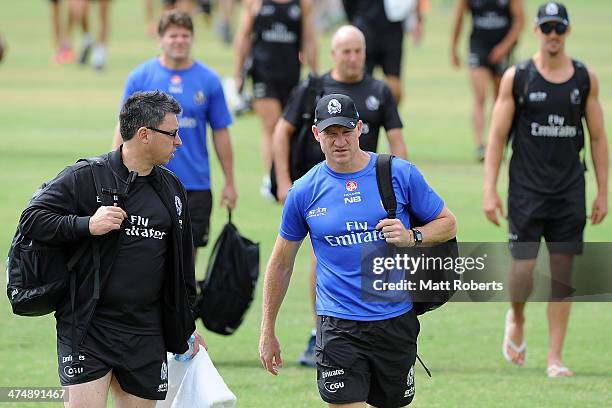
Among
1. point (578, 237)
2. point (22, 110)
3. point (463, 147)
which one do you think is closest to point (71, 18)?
point (22, 110)

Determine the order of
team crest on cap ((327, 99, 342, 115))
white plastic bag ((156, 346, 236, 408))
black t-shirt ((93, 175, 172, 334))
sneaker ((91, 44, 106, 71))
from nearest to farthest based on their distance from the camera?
black t-shirt ((93, 175, 172, 334)), team crest on cap ((327, 99, 342, 115)), white plastic bag ((156, 346, 236, 408)), sneaker ((91, 44, 106, 71))

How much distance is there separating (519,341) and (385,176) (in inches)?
149

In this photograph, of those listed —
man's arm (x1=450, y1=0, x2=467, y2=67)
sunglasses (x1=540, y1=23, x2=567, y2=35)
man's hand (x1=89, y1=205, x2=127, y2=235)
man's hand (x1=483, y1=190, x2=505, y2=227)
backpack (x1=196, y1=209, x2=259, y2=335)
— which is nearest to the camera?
man's hand (x1=89, y1=205, x2=127, y2=235)

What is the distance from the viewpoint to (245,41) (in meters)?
17.2

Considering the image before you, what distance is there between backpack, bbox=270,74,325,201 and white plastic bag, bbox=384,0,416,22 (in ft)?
27.4

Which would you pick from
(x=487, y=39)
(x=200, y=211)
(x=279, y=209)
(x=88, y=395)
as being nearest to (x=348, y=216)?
(x=88, y=395)

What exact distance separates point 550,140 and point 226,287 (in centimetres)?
261

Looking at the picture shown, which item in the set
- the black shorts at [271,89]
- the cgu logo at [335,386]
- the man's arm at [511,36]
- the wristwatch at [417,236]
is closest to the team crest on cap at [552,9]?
the wristwatch at [417,236]

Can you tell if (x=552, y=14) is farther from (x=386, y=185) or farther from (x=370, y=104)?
(x=386, y=185)

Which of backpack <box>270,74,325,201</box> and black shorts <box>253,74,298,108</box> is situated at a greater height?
backpack <box>270,74,325,201</box>

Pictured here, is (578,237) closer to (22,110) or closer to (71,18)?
(22,110)

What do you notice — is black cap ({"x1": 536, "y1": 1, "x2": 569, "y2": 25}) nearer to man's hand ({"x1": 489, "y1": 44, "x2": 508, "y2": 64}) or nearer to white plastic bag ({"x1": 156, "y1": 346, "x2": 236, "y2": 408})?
white plastic bag ({"x1": 156, "y1": 346, "x2": 236, "y2": 408})

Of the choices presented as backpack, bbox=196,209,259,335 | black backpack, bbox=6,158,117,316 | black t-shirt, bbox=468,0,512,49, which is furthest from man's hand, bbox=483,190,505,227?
black t-shirt, bbox=468,0,512,49

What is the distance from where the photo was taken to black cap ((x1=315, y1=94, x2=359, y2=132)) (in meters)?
7.30
